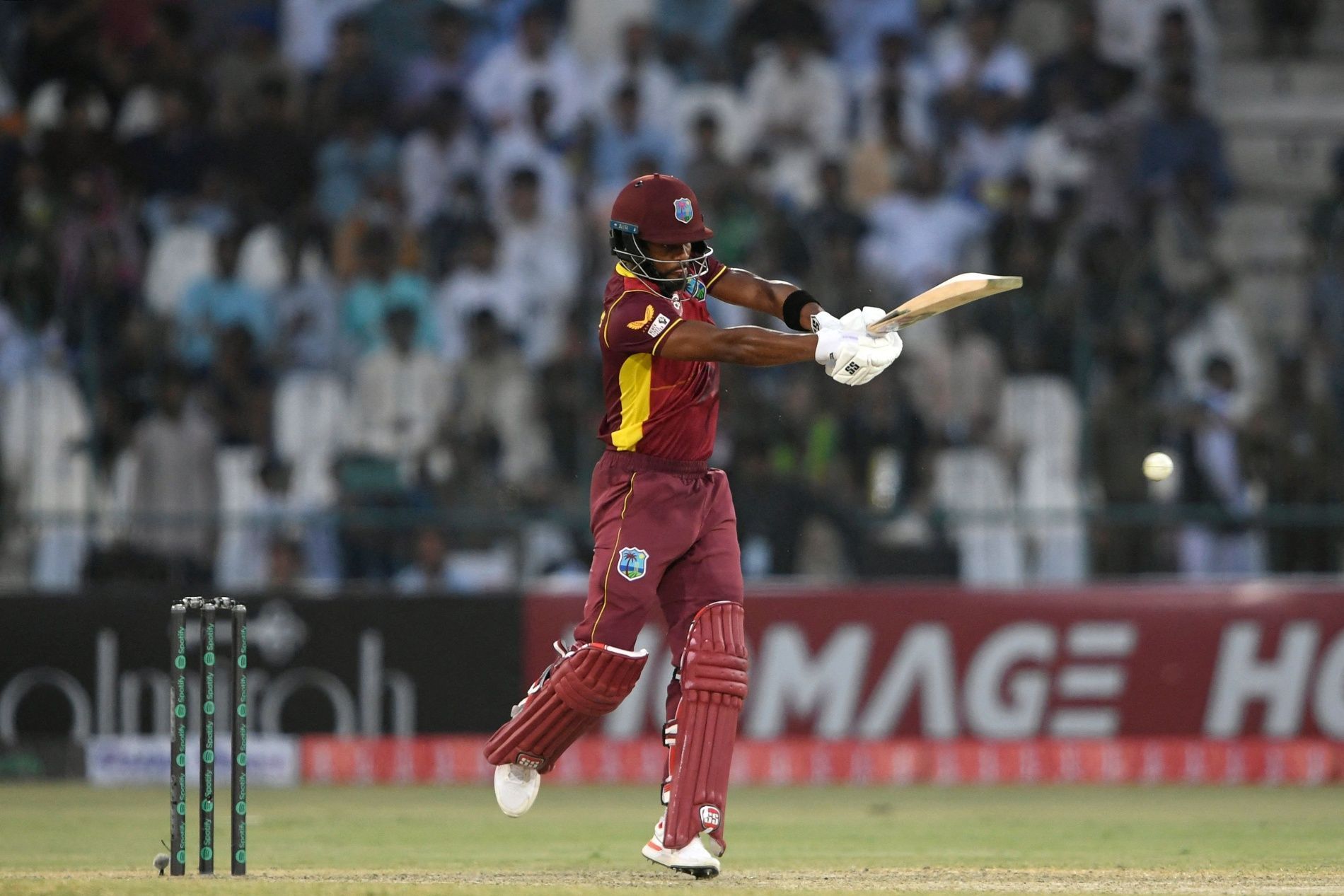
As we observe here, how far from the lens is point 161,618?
11.5 meters

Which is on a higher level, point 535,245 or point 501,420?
point 535,245

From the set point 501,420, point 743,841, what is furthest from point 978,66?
point 743,841

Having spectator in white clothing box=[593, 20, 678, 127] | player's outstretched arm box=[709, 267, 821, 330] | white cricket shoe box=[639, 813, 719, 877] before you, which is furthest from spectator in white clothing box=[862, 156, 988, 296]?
white cricket shoe box=[639, 813, 719, 877]

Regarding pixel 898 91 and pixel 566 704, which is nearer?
pixel 566 704

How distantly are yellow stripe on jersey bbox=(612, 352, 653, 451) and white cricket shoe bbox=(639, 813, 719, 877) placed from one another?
1.27 metres

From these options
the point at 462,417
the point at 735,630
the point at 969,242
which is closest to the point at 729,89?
the point at 969,242

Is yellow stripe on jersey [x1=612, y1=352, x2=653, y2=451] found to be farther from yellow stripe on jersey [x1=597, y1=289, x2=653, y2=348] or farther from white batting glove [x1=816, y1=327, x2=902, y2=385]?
white batting glove [x1=816, y1=327, x2=902, y2=385]

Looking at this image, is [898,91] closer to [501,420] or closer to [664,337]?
[501,420]

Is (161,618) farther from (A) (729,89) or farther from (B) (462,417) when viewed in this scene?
(A) (729,89)

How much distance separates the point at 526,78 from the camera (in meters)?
15.0

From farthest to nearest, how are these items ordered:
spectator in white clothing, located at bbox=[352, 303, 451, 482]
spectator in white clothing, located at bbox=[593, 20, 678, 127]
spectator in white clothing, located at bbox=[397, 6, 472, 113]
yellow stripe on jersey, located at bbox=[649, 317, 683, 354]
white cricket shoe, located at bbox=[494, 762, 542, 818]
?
spectator in white clothing, located at bbox=[397, 6, 472, 113], spectator in white clothing, located at bbox=[593, 20, 678, 127], spectator in white clothing, located at bbox=[352, 303, 451, 482], white cricket shoe, located at bbox=[494, 762, 542, 818], yellow stripe on jersey, located at bbox=[649, 317, 683, 354]

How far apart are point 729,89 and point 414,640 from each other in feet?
18.4

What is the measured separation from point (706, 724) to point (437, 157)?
9005mm

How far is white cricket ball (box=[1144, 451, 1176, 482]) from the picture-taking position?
11.6 meters
